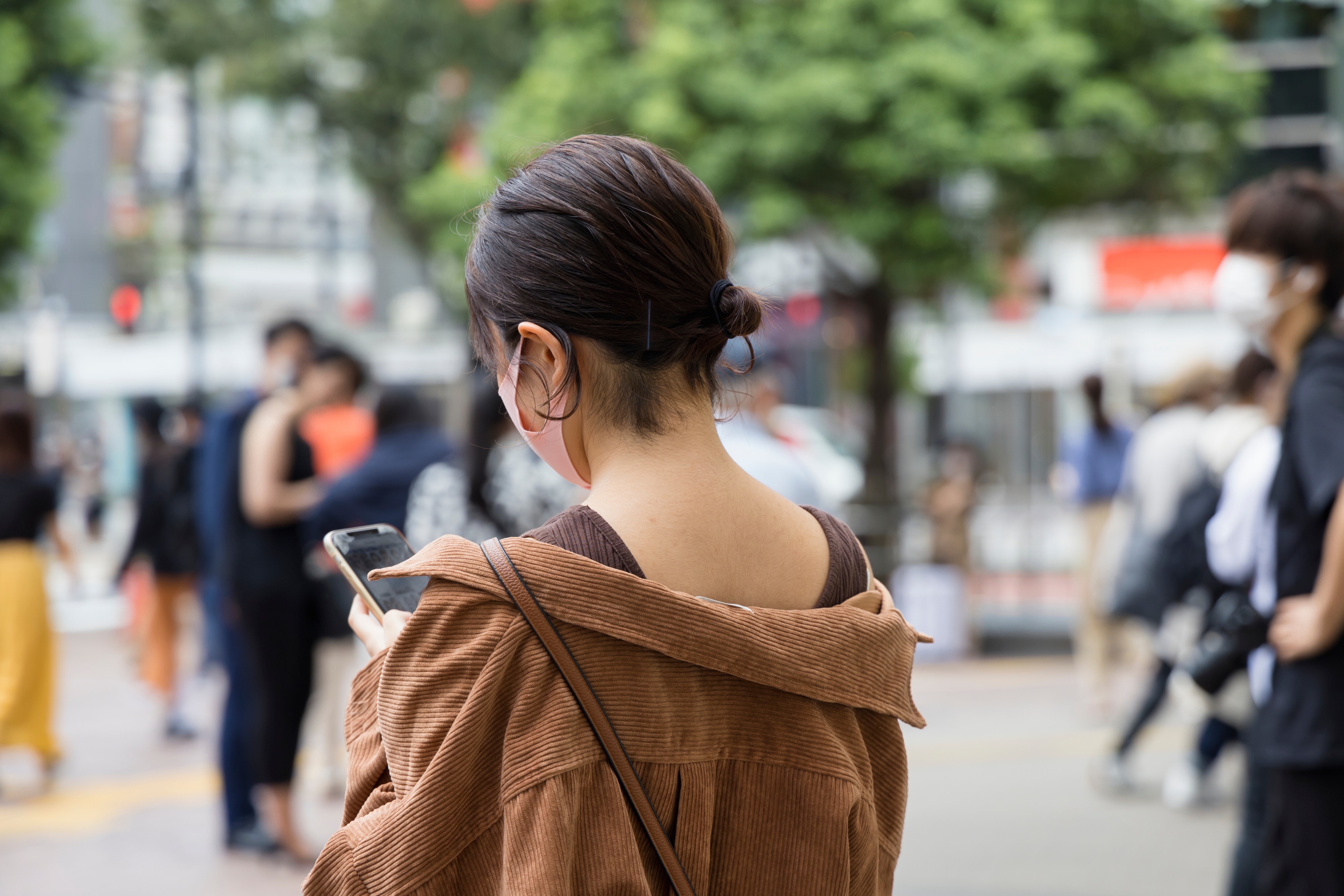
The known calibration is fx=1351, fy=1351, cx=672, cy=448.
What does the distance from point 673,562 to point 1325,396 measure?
72.5 inches

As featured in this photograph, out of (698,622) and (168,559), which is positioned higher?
(698,622)

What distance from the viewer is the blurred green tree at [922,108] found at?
10352 millimetres

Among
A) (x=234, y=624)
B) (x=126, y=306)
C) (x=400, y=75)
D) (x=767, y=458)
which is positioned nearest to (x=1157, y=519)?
(x=767, y=458)

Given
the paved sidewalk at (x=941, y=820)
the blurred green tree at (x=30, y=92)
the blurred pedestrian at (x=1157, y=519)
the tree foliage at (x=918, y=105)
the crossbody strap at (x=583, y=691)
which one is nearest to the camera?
the crossbody strap at (x=583, y=691)

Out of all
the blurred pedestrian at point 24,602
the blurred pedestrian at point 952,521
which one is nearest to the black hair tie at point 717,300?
the blurred pedestrian at point 24,602

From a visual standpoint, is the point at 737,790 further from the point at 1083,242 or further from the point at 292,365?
the point at 1083,242

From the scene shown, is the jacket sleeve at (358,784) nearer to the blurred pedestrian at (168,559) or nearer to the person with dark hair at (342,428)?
the person with dark hair at (342,428)

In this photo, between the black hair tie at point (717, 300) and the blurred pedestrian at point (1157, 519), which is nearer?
the black hair tie at point (717, 300)

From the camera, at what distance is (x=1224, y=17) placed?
Answer: 19016mm

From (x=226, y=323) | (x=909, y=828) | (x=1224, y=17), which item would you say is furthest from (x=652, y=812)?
(x=226, y=323)

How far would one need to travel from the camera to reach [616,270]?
135cm

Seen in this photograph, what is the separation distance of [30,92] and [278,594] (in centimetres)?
1193

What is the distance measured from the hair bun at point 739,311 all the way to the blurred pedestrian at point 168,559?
7.26 metres

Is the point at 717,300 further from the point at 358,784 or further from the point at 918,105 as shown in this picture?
the point at 918,105
